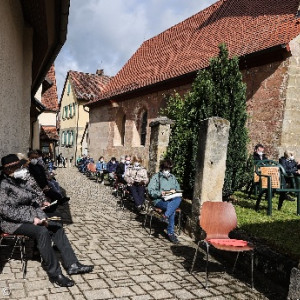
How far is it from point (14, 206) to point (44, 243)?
23.9 inches

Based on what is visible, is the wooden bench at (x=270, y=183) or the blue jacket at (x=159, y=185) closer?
the wooden bench at (x=270, y=183)

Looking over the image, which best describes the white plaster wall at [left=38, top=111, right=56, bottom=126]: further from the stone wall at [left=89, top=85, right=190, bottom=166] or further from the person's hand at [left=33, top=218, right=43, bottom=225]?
the person's hand at [left=33, top=218, right=43, bottom=225]

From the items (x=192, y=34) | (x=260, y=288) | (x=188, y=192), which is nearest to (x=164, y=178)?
(x=188, y=192)

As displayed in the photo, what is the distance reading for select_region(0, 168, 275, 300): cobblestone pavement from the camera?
12.8 feet

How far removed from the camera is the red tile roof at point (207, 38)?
43.0 feet

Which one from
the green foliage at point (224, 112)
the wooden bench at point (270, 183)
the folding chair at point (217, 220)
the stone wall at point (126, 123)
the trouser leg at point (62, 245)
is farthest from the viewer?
the stone wall at point (126, 123)

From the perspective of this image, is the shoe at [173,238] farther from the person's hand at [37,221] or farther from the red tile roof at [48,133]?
the red tile roof at [48,133]

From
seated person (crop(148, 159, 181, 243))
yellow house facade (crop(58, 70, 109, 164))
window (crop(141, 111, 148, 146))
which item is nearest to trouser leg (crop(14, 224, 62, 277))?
seated person (crop(148, 159, 181, 243))

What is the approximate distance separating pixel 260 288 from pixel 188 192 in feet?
14.2

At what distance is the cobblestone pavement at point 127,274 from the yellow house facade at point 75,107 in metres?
25.8

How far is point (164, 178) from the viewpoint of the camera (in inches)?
274

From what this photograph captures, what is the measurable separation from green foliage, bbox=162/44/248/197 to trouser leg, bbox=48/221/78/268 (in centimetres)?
423

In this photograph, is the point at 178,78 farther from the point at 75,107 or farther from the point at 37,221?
the point at 75,107

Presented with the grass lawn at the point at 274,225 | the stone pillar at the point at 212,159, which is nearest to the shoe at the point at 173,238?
the stone pillar at the point at 212,159
